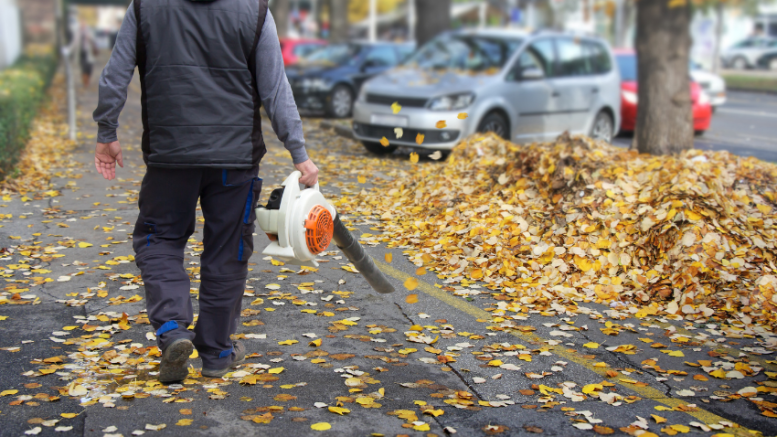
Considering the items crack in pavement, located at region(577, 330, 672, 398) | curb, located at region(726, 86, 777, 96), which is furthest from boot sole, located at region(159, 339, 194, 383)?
curb, located at region(726, 86, 777, 96)

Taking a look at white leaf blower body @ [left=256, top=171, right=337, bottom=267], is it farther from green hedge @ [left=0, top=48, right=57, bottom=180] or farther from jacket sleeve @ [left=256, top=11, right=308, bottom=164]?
green hedge @ [left=0, top=48, right=57, bottom=180]

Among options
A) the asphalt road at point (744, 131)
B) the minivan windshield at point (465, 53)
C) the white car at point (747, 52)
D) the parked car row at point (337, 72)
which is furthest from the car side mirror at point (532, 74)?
the white car at point (747, 52)

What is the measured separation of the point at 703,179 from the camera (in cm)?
568

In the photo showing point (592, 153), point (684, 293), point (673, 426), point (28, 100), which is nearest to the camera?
point (673, 426)

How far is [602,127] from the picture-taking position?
469 inches

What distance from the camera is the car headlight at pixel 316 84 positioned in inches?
618

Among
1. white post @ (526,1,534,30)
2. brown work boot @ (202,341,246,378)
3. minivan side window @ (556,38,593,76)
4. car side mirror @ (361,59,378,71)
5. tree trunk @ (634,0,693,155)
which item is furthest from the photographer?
white post @ (526,1,534,30)

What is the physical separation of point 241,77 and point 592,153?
3.93m

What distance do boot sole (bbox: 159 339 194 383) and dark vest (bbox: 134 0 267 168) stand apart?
2.44ft

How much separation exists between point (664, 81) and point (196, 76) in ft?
22.5

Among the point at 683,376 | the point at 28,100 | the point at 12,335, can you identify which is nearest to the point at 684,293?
the point at 683,376

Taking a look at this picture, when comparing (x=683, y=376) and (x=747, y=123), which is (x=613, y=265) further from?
(x=747, y=123)

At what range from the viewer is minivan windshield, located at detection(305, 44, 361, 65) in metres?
16.8

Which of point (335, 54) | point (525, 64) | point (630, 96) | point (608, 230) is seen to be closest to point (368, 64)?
point (335, 54)
